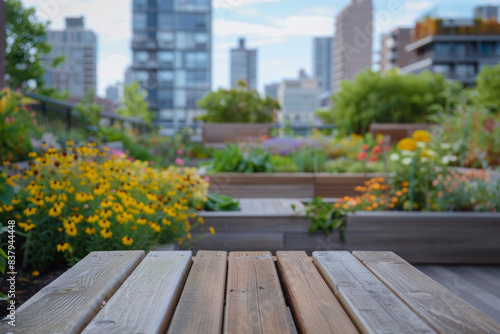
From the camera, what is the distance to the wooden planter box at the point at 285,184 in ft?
17.2

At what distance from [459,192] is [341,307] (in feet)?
9.57

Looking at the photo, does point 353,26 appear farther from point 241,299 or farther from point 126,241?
point 241,299

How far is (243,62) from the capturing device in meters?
136

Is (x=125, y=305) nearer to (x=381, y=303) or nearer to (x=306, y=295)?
(x=306, y=295)

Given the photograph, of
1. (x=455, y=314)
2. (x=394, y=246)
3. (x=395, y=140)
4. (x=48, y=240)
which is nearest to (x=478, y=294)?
(x=394, y=246)

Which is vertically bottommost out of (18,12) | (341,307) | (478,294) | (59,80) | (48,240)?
(478,294)

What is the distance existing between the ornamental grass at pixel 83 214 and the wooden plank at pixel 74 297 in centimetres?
99

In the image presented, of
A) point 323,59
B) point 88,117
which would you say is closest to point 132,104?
point 88,117

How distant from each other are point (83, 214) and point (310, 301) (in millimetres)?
1794

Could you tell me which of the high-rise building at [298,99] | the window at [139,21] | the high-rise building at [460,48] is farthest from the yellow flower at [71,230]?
the high-rise building at [298,99]

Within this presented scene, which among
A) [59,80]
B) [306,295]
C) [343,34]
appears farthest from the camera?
[59,80]

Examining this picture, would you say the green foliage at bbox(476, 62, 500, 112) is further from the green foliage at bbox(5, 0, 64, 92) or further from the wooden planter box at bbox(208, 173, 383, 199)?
the green foliage at bbox(5, 0, 64, 92)

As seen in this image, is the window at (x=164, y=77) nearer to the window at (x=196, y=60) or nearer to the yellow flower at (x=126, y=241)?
the window at (x=196, y=60)

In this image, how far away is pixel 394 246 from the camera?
132 inches
